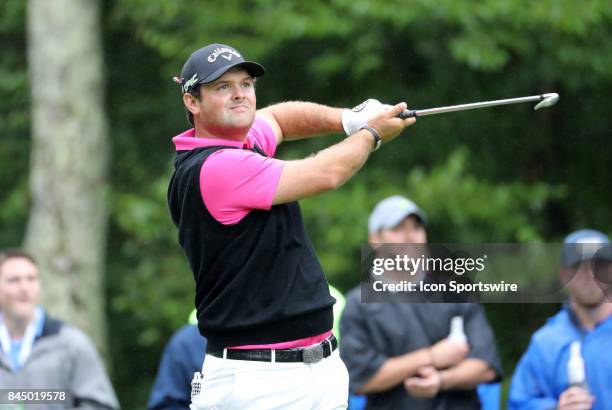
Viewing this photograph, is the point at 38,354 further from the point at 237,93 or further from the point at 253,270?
the point at 237,93

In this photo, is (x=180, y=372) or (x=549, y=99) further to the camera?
(x=180, y=372)

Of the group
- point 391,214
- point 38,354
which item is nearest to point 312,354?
point 391,214

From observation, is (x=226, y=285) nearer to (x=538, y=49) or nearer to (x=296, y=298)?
(x=296, y=298)

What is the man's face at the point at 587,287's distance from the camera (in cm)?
565

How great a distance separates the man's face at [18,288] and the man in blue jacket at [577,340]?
2783 mm

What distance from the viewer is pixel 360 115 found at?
466cm

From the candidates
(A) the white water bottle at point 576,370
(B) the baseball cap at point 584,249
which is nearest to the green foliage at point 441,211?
(B) the baseball cap at point 584,249

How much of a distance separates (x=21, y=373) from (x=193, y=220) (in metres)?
2.52

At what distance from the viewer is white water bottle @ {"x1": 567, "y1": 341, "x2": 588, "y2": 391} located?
5.62 m

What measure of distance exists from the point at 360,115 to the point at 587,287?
5.75ft

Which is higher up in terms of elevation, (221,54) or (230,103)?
(221,54)

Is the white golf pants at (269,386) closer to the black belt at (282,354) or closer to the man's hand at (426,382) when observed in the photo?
the black belt at (282,354)

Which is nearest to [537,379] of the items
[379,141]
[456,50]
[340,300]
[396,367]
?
[396,367]

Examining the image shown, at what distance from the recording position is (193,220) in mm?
4328
